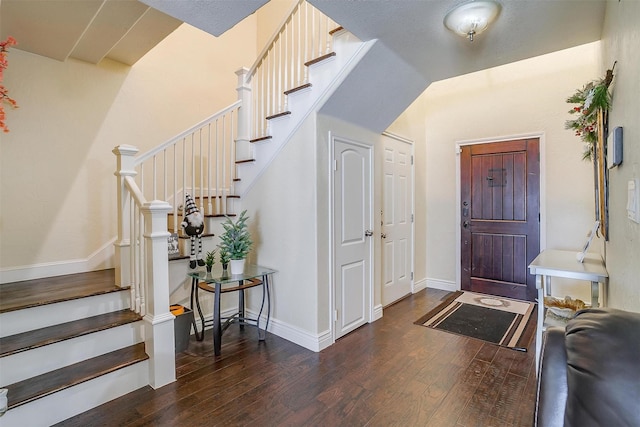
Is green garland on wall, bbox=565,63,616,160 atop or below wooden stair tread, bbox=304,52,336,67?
below

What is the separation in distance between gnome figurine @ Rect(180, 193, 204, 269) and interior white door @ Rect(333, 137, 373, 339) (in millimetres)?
1215

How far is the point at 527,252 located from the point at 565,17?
2.67m

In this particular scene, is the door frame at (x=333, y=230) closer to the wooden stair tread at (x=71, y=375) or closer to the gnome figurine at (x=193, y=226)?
the gnome figurine at (x=193, y=226)

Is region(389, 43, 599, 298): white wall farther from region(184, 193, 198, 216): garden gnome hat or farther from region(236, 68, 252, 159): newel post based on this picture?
region(184, 193, 198, 216): garden gnome hat

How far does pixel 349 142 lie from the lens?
293cm

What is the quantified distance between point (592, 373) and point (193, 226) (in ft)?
8.83

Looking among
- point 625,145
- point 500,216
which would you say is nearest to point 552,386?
A: point 625,145

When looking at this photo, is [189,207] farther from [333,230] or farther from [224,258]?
[333,230]

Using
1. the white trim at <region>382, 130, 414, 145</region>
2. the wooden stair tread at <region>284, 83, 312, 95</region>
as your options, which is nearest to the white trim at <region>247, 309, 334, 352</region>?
the wooden stair tread at <region>284, 83, 312, 95</region>

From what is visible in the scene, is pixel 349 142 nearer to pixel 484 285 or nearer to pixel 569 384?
pixel 569 384

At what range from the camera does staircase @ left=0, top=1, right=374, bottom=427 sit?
1803 mm

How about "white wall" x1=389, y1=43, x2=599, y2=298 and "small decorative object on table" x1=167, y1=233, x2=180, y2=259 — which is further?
"white wall" x1=389, y1=43, x2=599, y2=298

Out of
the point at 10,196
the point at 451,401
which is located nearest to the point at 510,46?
the point at 451,401

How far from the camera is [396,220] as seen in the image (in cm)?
388
